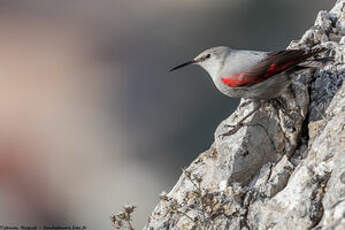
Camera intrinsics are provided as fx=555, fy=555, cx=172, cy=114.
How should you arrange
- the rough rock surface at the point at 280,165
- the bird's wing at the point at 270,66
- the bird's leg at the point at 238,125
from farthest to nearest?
the bird's leg at the point at 238,125, the bird's wing at the point at 270,66, the rough rock surface at the point at 280,165

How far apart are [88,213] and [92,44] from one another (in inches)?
464

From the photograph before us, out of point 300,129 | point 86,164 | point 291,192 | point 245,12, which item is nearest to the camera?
point 291,192

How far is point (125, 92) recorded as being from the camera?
65.5ft

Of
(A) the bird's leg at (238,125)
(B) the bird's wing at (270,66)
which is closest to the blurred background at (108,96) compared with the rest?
(A) the bird's leg at (238,125)

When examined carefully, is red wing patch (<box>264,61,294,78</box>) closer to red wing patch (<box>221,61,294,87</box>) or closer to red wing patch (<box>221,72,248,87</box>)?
red wing patch (<box>221,61,294,87</box>)

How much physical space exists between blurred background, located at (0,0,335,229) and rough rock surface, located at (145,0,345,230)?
683 centimetres

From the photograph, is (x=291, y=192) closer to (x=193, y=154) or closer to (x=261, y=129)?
(x=261, y=129)

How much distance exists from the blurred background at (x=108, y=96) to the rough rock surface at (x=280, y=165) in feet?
22.4

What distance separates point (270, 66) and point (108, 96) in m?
14.6

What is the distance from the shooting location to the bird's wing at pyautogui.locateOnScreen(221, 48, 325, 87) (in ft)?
20.1

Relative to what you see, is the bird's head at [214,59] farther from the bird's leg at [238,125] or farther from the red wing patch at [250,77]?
the bird's leg at [238,125]

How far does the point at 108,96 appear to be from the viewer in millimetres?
20406

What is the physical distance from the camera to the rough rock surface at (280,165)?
4.66m

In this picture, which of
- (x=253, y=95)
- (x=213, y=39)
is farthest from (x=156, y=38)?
(x=253, y=95)
